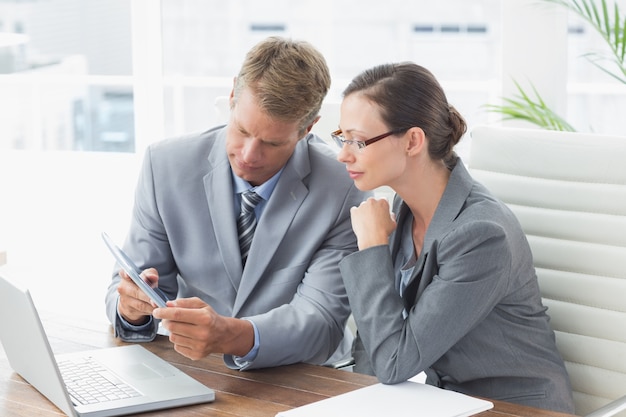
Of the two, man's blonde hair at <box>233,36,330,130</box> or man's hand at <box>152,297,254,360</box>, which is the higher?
man's blonde hair at <box>233,36,330,130</box>

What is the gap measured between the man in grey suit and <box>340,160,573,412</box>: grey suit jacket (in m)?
0.17

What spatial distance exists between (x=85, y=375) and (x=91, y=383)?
0.04 m

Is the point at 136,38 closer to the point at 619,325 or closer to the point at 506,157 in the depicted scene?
the point at 506,157

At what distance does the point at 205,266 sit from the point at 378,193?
21.8 inches

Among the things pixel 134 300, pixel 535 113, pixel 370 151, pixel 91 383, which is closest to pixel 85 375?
pixel 91 383

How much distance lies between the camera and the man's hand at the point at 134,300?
176 centimetres

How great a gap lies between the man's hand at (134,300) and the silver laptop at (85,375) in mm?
90

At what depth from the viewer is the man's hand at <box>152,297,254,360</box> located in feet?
5.21

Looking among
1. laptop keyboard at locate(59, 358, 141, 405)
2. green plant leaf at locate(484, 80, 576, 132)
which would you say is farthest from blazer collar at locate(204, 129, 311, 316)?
green plant leaf at locate(484, 80, 576, 132)

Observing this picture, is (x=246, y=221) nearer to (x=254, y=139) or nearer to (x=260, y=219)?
(x=260, y=219)

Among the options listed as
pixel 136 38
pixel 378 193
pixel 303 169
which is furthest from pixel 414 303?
pixel 136 38

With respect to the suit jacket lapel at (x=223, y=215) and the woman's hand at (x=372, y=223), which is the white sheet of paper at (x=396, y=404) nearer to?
the woman's hand at (x=372, y=223)

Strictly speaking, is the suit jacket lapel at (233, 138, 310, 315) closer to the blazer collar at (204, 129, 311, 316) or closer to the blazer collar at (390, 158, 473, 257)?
the blazer collar at (204, 129, 311, 316)

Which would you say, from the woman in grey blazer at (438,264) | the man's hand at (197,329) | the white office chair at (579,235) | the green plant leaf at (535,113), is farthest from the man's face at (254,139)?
the green plant leaf at (535,113)
